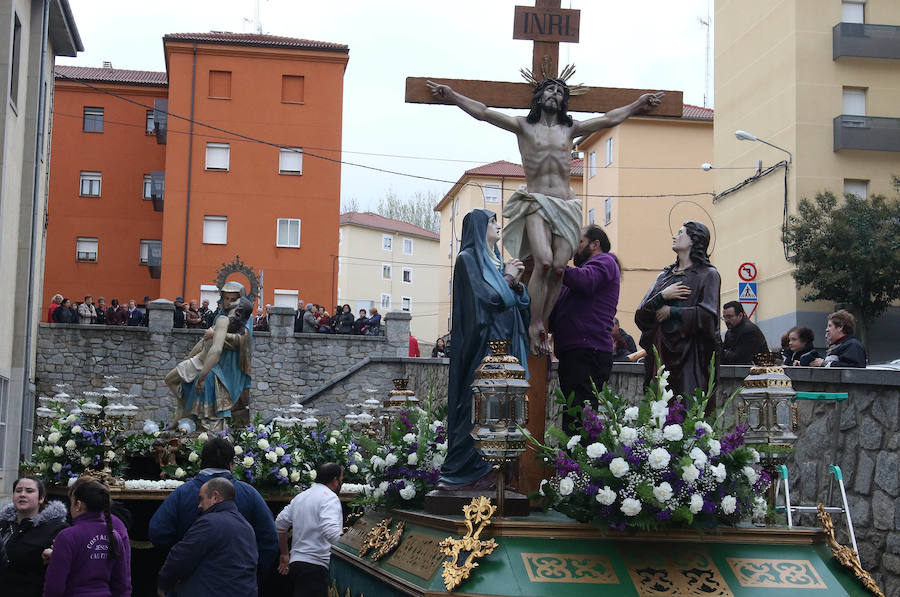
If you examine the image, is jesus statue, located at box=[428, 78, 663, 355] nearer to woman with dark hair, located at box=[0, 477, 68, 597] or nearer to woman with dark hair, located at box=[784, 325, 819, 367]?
woman with dark hair, located at box=[0, 477, 68, 597]

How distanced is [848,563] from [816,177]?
1165 inches

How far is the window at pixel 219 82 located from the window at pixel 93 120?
583 centimetres

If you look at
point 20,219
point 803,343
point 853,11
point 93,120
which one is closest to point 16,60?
point 20,219

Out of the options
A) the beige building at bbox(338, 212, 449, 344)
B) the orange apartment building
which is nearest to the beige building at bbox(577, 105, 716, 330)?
the orange apartment building

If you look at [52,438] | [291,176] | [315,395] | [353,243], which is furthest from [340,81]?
[52,438]

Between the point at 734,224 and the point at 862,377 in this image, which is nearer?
the point at 862,377

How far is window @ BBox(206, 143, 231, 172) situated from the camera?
1750 inches

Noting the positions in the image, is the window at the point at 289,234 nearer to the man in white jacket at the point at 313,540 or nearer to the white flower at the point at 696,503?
the man in white jacket at the point at 313,540

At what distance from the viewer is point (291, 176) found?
44.6 m

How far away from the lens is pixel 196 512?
837cm

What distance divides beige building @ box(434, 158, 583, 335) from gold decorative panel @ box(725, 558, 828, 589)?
1732 inches

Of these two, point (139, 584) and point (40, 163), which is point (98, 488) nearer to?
point (139, 584)

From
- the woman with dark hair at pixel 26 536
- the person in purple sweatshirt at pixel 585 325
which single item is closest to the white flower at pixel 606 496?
the person in purple sweatshirt at pixel 585 325

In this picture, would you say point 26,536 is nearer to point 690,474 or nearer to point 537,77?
point 690,474
